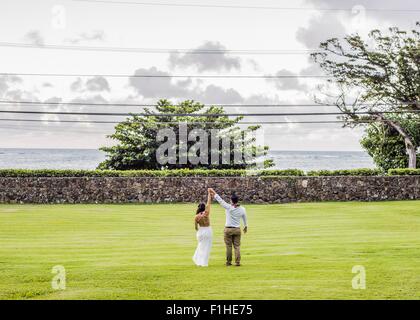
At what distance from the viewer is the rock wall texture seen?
43156 mm

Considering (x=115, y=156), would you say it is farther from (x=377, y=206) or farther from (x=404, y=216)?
(x=404, y=216)

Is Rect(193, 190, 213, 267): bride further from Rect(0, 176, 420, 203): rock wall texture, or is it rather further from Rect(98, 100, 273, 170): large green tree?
Rect(98, 100, 273, 170): large green tree

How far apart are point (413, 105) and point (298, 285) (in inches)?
1574

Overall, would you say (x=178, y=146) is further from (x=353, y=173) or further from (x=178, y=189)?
(x=353, y=173)

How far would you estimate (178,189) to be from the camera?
143 ft

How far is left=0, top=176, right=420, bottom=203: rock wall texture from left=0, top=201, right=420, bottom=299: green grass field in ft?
26.9

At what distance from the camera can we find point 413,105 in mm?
52812

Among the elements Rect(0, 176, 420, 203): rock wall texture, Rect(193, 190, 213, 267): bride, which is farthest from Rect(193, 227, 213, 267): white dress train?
Rect(0, 176, 420, 203): rock wall texture

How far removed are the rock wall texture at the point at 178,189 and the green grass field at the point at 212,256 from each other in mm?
8205

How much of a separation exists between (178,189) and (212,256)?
2250 centimetres

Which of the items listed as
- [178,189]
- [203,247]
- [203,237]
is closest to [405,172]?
[178,189]

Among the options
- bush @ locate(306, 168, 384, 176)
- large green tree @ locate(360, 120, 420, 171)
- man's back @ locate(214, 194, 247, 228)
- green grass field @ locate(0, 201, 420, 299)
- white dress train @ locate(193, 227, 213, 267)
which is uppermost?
large green tree @ locate(360, 120, 420, 171)
